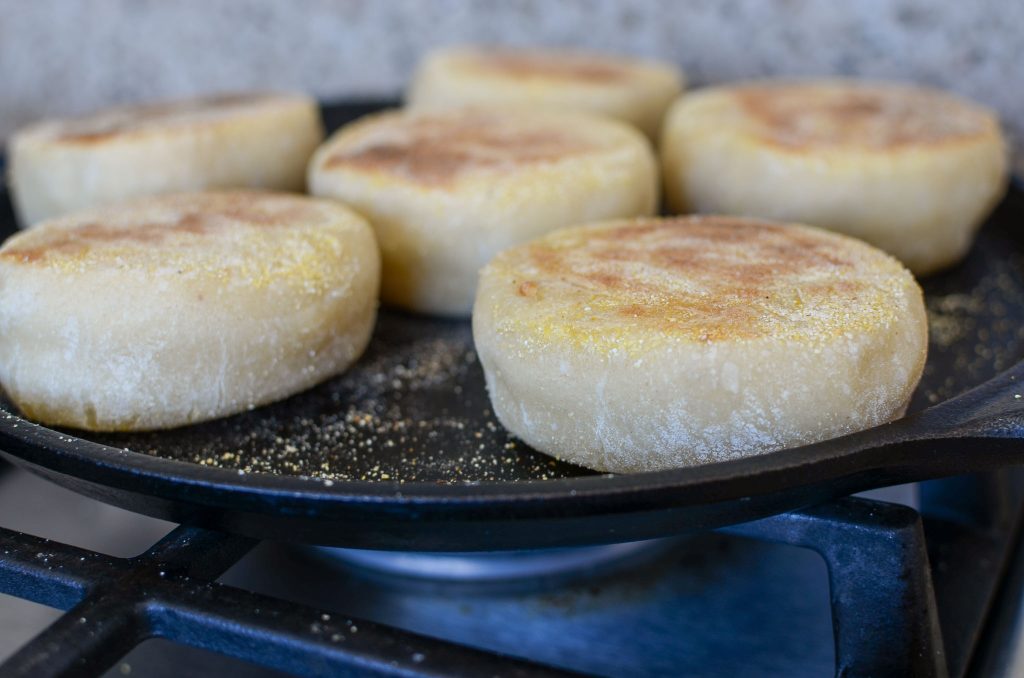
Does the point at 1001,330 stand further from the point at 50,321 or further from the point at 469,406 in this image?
the point at 50,321

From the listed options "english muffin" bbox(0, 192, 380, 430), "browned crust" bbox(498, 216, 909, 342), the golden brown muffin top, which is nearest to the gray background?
the golden brown muffin top

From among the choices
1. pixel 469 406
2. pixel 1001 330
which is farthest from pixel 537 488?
pixel 1001 330

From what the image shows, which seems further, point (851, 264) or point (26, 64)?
point (26, 64)

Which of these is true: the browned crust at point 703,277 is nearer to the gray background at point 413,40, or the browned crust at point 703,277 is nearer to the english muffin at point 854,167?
the english muffin at point 854,167

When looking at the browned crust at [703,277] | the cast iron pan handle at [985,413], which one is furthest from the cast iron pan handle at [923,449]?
the browned crust at [703,277]

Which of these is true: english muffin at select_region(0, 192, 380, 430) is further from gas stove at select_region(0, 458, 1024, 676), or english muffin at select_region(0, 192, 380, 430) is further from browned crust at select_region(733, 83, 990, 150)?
browned crust at select_region(733, 83, 990, 150)

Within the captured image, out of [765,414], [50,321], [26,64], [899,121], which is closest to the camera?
[765,414]

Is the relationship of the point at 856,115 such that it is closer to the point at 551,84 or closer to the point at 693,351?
the point at 551,84
